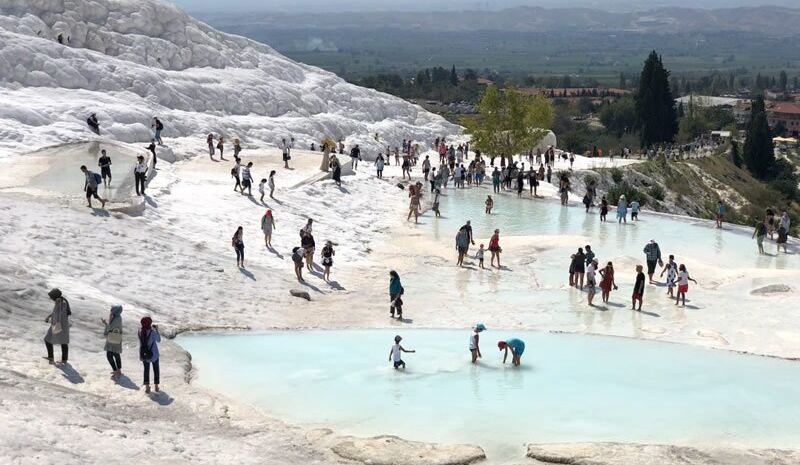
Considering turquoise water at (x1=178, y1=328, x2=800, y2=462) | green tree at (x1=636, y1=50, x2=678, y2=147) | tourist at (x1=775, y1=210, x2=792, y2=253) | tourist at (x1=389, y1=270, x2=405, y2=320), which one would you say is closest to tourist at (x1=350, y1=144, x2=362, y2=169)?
tourist at (x1=775, y1=210, x2=792, y2=253)

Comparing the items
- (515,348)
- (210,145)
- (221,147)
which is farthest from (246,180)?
(515,348)

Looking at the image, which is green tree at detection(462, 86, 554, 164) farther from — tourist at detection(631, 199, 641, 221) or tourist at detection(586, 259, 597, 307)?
tourist at detection(586, 259, 597, 307)

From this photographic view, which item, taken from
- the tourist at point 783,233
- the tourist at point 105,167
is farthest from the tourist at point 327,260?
the tourist at point 783,233

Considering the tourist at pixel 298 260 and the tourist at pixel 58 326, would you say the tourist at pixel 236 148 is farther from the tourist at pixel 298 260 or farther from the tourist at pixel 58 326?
the tourist at pixel 58 326

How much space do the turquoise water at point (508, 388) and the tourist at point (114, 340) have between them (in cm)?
157

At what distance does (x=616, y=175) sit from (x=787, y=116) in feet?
434

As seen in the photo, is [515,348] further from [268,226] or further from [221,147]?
[221,147]

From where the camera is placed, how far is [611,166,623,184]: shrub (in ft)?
174

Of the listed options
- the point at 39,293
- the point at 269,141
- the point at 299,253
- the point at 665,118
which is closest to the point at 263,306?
the point at 299,253

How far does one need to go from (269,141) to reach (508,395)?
27.9 meters

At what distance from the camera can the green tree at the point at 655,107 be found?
76.1 meters

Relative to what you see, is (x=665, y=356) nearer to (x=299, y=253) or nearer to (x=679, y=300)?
(x=679, y=300)

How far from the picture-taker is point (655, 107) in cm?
7612

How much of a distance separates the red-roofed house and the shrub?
124 metres
